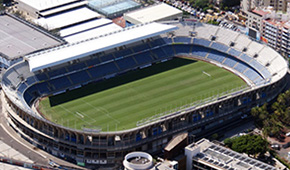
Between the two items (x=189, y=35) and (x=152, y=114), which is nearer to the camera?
(x=152, y=114)

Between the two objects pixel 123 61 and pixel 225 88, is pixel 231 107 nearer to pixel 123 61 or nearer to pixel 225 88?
pixel 225 88

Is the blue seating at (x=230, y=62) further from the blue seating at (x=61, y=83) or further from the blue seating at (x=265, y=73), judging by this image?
the blue seating at (x=61, y=83)

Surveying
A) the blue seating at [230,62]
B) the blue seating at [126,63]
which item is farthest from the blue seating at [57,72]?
the blue seating at [230,62]

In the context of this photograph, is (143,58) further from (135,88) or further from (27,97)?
(27,97)

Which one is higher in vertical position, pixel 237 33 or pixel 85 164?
pixel 237 33

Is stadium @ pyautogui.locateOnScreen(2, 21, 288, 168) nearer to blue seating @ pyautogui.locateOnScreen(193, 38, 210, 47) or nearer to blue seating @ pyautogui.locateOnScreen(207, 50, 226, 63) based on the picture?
blue seating @ pyautogui.locateOnScreen(207, 50, 226, 63)

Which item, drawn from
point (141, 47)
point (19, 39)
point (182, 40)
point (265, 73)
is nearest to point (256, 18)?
point (182, 40)

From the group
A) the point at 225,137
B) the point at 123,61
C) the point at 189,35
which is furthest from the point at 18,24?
the point at 225,137
